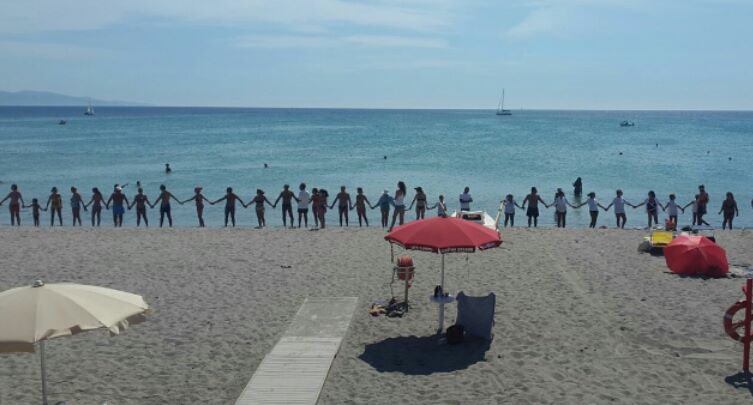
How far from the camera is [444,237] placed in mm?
9586

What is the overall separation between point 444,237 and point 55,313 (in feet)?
16.4

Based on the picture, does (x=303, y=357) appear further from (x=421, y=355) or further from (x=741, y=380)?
(x=741, y=380)

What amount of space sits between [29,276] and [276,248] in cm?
525

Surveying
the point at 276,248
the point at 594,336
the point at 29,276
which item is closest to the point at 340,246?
the point at 276,248

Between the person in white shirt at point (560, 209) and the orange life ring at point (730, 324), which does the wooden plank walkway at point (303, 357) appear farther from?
the person in white shirt at point (560, 209)

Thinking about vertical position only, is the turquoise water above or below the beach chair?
below

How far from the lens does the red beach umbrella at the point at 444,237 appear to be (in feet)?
31.1

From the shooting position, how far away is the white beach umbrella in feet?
20.4

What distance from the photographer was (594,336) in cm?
1014

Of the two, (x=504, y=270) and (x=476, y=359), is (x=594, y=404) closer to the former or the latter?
(x=476, y=359)

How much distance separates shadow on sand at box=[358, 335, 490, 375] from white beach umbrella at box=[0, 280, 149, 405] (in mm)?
3451

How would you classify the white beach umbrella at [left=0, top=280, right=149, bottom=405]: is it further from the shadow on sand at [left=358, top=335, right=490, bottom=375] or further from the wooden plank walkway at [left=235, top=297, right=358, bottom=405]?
the shadow on sand at [left=358, top=335, right=490, bottom=375]

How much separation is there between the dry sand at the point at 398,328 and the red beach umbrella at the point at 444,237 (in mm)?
1427

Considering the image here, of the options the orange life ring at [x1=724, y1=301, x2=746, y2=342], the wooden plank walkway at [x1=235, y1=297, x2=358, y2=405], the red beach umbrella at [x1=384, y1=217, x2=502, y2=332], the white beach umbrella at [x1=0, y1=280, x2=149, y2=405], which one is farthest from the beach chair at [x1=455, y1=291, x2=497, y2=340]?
the white beach umbrella at [x1=0, y1=280, x2=149, y2=405]
